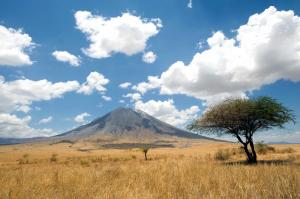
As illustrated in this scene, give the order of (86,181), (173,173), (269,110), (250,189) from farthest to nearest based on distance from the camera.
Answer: (269,110) < (173,173) < (86,181) < (250,189)

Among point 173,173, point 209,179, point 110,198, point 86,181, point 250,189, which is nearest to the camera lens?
point 110,198

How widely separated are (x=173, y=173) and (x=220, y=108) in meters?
19.0

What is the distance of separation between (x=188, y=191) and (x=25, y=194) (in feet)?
12.9

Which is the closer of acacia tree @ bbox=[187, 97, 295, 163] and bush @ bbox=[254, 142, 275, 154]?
acacia tree @ bbox=[187, 97, 295, 163]

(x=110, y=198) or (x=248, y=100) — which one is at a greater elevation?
(x=248, y=100)

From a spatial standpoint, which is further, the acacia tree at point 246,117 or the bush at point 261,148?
the bush at point 261,148

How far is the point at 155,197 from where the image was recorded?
681cm

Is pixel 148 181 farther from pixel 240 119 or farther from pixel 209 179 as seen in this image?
pixel 240 119

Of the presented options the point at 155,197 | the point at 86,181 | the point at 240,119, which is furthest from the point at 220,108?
the point at 155,197

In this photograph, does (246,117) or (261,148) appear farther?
(261,148)

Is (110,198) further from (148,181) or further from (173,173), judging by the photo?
(173,173)

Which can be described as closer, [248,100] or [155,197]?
[155,197]

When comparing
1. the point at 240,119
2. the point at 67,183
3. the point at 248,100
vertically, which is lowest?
the point at 67,183

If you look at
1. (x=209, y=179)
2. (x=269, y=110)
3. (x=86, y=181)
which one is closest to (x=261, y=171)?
(x=209, y=179)
